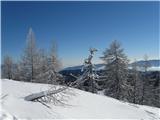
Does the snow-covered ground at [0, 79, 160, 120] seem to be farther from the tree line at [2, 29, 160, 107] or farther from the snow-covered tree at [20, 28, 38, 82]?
the snow-covered tree at [20, 28, 38, 82]

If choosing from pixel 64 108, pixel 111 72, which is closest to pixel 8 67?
pixel 111 72

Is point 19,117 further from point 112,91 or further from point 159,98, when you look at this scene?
point 159,98

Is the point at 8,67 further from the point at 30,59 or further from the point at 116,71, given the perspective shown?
the point at 116,71

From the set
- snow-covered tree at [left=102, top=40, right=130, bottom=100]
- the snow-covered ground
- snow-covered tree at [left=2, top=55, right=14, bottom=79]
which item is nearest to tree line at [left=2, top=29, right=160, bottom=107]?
snow-covered tree at [left=102, top=40, right=130, bottom=100]

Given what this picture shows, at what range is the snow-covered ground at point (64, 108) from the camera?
6916 millimetres

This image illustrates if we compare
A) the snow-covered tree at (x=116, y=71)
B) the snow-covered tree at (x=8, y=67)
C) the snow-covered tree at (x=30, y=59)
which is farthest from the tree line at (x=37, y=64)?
the snow-covered tree at (x=8, y=67)

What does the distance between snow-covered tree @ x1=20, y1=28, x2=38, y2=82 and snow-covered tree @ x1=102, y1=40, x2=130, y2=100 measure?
9584mm

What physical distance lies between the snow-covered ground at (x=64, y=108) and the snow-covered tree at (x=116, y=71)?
17.5m

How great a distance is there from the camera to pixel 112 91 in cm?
2889

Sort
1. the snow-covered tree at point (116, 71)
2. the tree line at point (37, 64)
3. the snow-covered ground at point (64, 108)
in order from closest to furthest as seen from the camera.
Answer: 1. the snow-covered ground at point (64, 108)
2. the snow-covered tree at point (116, 71)
3. the tree line at point (37, 64)

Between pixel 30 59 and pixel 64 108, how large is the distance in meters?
25.5

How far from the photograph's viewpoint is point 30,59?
33.2 m

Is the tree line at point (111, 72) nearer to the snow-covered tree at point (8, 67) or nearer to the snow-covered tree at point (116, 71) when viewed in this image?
the snow-covered tree at point (116, 71)

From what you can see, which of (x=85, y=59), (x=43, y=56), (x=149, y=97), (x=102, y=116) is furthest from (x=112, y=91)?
(x=102, y=116)
